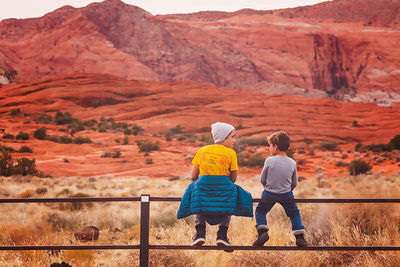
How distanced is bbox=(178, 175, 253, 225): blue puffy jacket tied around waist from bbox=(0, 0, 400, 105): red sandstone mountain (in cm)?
5380

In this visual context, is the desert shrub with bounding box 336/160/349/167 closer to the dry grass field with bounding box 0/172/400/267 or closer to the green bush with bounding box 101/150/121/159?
the dry grass field with bounding box 0/172/400/267

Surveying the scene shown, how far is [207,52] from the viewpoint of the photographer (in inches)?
2373

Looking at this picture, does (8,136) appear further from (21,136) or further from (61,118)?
(61,118)

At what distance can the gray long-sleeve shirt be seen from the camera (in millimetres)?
3648

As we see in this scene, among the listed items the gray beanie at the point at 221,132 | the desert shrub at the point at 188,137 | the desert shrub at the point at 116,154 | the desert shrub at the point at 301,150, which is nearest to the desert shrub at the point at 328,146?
the desert shrub at the point at 301,150

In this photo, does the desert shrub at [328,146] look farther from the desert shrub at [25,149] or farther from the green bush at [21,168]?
the desert shrub at [25,149]

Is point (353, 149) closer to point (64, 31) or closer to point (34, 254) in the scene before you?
point (34, 254)

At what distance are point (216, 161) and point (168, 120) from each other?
35.8 meters

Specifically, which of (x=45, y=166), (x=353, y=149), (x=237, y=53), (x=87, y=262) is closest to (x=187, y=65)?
(x=237, y=53)

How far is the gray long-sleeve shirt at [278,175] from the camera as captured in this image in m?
3.65

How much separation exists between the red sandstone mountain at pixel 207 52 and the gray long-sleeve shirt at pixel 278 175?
53.7 metres

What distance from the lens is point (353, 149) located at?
3189cm

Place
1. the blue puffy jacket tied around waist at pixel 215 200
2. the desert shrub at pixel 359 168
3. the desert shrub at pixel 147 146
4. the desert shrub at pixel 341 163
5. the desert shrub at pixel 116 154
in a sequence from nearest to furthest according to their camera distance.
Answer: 1. the blue puffy jacket tied around waist at pixel 215 200
2. the desert shrub at pixel 359 168
3. the desert shrub at pixel 341 163
4. the desert shrub at pixel 116 154
5. the desert shrub at pixel 147 146

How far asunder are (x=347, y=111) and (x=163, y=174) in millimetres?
31188
